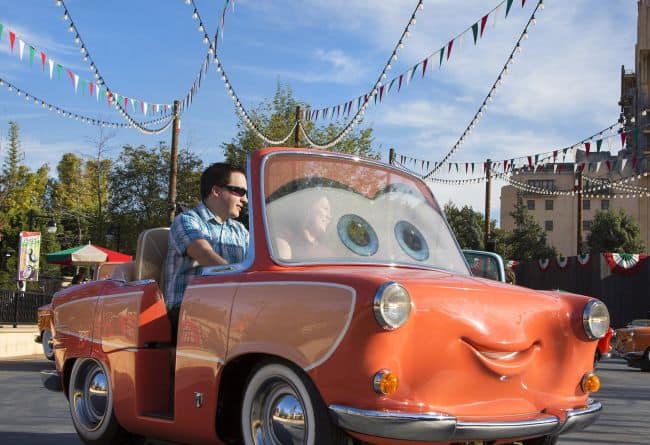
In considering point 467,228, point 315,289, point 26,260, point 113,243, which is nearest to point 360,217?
point 315,289

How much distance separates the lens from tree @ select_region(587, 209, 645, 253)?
72.1m

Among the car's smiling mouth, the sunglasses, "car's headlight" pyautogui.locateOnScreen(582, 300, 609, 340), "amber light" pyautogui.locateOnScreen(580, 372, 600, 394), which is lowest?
"amber light" pyautogui.locateOnScreen(580, 372, 600, 394)

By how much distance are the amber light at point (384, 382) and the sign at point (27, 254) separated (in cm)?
1969

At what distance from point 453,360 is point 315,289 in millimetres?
679

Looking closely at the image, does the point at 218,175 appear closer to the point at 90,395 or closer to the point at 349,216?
the point at 349,216

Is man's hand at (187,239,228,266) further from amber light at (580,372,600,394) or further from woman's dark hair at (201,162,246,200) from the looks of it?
amber light at (580,372,600,394)

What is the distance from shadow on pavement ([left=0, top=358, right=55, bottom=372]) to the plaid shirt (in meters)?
9.74

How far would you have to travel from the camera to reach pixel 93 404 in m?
5.52

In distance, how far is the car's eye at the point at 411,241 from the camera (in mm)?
4793

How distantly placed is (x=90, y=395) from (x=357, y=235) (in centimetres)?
224

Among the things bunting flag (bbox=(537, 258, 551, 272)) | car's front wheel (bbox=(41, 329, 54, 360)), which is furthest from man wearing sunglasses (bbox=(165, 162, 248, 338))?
bunting flag (bbox=(537, 258, 551, 272))

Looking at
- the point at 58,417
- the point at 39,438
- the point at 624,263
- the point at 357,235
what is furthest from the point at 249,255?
the point at 624,263

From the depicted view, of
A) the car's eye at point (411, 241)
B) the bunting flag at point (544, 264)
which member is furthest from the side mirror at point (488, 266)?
the bunting flag at point (544, 264)

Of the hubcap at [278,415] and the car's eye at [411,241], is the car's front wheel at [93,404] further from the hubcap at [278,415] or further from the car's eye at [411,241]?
the car's eye at [411,241]
